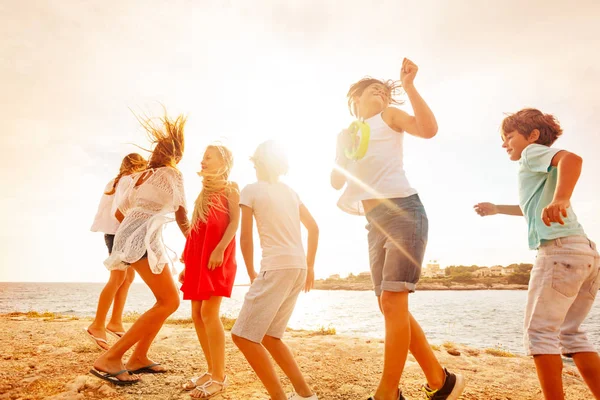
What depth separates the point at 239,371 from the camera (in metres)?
4.26

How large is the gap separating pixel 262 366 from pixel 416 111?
82.6 inches

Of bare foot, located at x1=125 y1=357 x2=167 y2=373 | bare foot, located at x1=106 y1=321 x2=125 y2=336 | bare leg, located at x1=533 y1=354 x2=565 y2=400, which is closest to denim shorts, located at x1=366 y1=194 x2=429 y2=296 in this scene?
bare leg, located at x1=533 y1=354 x2=565 y2=400

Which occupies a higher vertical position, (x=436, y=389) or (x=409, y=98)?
(x=409, y=98)

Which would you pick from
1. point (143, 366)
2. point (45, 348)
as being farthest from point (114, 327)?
point (143, 366)

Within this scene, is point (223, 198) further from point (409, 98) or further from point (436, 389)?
point (436, 389)

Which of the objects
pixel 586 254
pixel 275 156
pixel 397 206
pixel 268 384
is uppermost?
pixel 275 156

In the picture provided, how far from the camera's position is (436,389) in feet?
8.97

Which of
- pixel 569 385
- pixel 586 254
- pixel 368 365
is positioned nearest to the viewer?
pixel 586 254

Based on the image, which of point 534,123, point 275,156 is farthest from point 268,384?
point 534,123

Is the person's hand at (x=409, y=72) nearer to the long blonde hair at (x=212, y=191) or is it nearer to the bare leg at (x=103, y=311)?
the long blonde hair at (x=212, y=191)

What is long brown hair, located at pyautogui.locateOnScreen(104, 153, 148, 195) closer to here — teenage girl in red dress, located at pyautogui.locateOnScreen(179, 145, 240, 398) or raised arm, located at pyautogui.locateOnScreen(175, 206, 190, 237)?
raised arm, located at pyautogui.locateOnScreen(175, 206, 190, 237)

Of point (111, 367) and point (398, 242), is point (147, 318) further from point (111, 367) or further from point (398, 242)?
point (398, 242)

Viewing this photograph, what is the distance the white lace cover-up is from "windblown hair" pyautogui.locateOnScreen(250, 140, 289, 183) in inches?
44.0

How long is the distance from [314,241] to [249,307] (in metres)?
0.81
